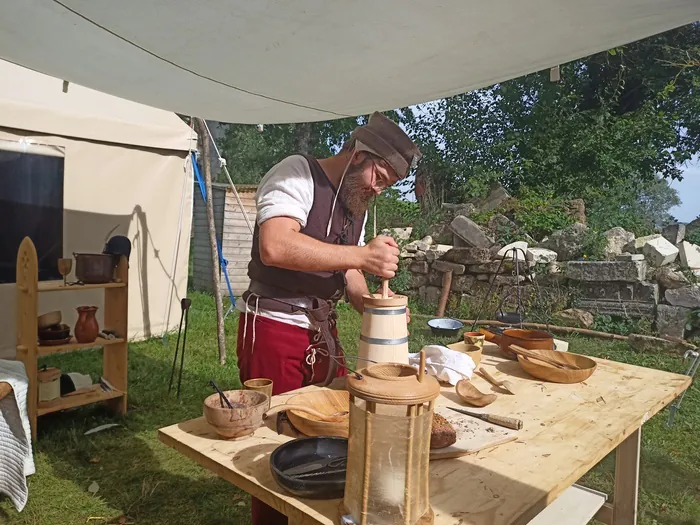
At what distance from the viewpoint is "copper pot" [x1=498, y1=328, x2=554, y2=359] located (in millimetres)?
2246

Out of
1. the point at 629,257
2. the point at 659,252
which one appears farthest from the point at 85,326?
the point at 659,252

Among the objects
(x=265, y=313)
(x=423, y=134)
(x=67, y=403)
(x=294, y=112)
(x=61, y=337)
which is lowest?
(x=67, y=403)

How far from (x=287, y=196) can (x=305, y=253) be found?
241mm

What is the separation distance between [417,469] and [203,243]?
8.71 metres

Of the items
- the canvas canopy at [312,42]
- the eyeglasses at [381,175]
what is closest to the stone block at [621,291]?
the canvas canopy at [312,42]

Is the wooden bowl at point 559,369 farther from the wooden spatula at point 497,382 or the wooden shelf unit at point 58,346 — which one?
the wooden shelf unit at point 58,346

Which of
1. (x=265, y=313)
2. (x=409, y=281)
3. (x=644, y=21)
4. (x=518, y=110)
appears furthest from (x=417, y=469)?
(x=518, y=110)

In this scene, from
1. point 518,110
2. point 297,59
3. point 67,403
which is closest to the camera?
point 297,59

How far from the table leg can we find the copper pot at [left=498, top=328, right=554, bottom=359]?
0.50 m

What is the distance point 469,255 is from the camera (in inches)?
268

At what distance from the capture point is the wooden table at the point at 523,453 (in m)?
1.09

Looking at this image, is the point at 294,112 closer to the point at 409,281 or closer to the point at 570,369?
the point at 570,369

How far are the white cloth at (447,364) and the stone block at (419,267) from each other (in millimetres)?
5420

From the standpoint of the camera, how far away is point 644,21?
1931mm
